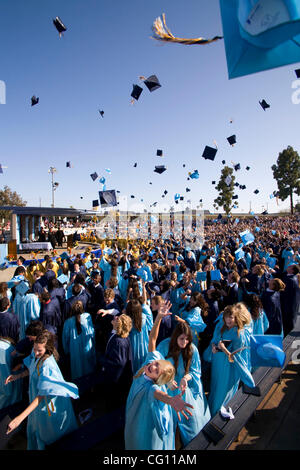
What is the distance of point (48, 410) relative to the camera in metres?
2.40

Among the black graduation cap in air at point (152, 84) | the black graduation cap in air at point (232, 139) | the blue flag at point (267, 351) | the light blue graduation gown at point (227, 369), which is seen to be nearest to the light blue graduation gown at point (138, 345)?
the light blue graduation gown at point (227, 369)

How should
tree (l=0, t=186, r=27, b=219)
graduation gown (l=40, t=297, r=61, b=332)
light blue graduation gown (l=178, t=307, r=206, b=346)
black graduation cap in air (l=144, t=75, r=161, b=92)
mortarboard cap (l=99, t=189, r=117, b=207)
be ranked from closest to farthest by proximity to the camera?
light blue graduation gown (l=178, t=307, r=206, b=346), graduation gown (l=40, t=297, r=61, b=332), black graduation cap in air (l=144, t=75, r=161, b=92), mortarboard cap (l=99, t=189, r=117, b=207), tree (l=0, t=186, r=27, b=219)

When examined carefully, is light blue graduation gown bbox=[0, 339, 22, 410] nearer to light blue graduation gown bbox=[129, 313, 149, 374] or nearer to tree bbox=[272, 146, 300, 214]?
light blue graduation gown bbox=[129, 313, 149, 374]

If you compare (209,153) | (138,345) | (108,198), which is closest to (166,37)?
(138,345)

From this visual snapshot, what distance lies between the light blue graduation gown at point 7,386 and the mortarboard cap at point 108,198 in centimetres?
829

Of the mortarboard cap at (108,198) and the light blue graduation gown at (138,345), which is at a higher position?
the mortarboard cap at (108,198)

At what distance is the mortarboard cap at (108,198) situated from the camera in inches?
439

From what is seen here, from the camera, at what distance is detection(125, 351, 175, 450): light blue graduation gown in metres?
1.90

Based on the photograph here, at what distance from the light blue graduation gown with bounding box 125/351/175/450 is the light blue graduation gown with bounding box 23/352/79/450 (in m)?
0.65

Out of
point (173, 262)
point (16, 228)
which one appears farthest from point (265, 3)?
point (16, 228)

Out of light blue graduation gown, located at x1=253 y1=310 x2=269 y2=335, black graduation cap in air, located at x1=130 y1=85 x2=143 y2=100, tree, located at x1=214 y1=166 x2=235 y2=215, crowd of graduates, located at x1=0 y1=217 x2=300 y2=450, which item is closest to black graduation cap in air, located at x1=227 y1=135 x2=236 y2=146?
black graduation cap in air, located at x1=130 y1=85 x2=143 y2=100

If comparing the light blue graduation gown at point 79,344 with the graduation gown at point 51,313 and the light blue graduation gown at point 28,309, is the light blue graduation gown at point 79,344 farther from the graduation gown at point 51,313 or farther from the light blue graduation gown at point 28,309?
the light blue graduation gown at point 28,309
